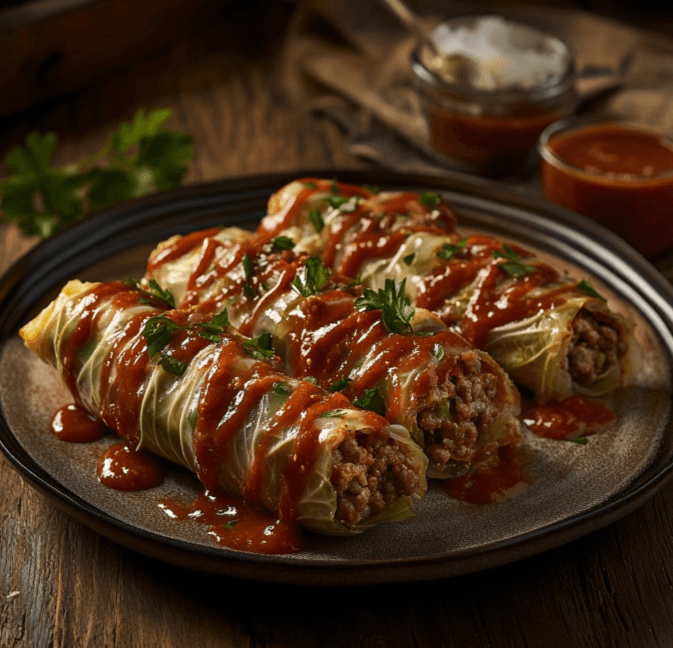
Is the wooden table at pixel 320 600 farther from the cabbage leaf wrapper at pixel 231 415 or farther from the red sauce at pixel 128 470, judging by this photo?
the cabbage leaf wrapper at pixel 231 415

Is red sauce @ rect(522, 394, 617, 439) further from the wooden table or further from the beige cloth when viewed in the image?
the beige cloth

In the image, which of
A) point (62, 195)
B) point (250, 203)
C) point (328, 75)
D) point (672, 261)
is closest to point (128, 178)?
point (62, 195)

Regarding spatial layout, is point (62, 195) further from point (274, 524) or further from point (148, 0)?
point (274, 524)

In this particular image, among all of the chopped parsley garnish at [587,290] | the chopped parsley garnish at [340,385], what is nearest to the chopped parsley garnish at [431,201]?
the chopped parsley garnish at [587,290]

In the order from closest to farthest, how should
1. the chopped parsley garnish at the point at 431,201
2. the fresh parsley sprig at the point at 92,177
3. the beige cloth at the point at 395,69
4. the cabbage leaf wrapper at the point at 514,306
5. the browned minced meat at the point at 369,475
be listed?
the browned minced meat at the point at 369,475
the cabbage leaf wrapper at the point at 514,306
the chopped parsley garnish at the point at 431,201
the fresh parsley sprig at the point at 92,177
the beige cloth at the point at 395,69

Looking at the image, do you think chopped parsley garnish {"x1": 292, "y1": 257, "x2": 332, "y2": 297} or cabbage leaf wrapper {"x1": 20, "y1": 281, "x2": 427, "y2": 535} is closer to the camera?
cabbage leaf wrapper {"x1": 20, "y1": 281, "x2": 427, "y2": 535}

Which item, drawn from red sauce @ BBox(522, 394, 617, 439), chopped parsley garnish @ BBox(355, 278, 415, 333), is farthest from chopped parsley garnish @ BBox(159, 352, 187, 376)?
red sauce @ BBox(522, 394, 617, 439)

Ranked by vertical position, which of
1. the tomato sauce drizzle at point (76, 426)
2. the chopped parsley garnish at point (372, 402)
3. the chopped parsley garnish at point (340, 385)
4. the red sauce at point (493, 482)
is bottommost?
the red sauce at point (493, 482)

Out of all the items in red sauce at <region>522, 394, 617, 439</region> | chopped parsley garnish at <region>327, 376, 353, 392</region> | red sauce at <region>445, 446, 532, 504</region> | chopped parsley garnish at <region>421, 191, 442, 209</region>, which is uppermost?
chopped parsley garnish at <region>421, 191, 442, 209</region>
